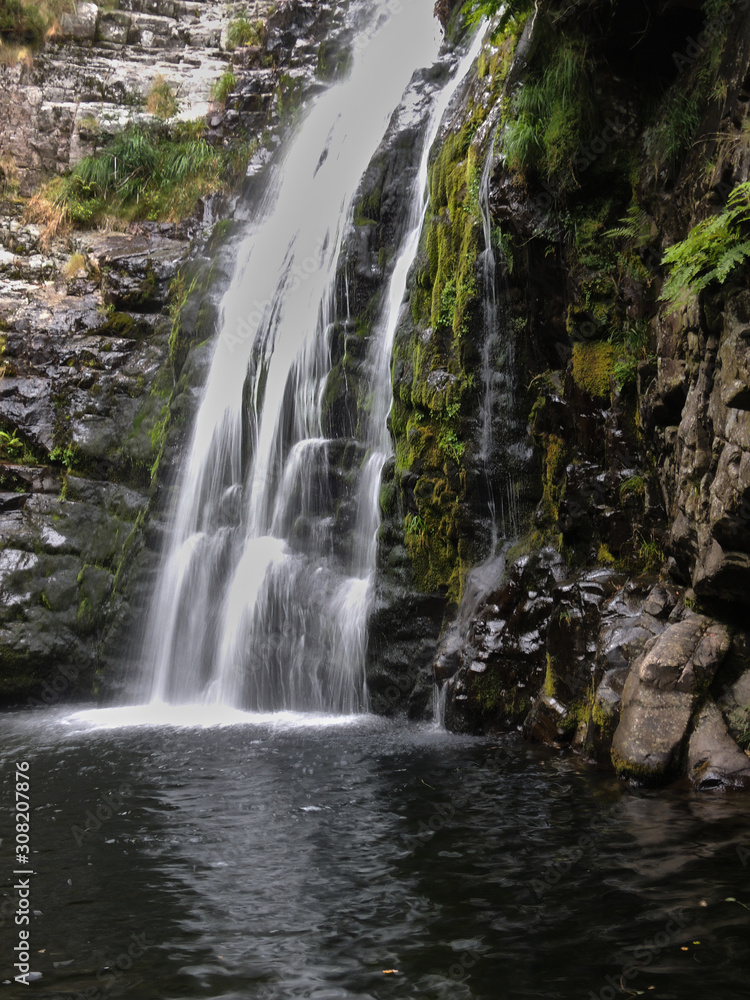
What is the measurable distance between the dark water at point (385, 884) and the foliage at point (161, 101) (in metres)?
17.4

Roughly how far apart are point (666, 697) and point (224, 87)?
18757 mm

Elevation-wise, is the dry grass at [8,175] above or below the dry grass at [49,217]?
above

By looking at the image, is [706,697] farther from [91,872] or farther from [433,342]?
[433,342]

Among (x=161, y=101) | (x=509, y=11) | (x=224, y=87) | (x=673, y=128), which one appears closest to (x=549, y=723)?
(x=673, y=128)

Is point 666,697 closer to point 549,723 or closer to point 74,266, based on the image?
point 549,723

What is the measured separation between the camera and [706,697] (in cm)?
552

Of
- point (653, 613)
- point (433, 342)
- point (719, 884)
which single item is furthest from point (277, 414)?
point (719, 884)

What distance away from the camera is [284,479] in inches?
453

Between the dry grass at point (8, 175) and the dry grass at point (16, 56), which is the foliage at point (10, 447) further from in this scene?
the dry grass at point (16, 56)

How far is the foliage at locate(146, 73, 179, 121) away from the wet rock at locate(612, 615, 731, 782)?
18.3 meters

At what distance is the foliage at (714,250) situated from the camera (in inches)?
207

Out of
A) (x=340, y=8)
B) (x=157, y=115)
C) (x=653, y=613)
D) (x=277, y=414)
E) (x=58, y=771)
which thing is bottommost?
(x=58, y=771)

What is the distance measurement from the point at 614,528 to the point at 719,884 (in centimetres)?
409
